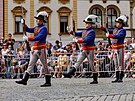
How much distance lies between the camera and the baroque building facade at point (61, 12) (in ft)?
144

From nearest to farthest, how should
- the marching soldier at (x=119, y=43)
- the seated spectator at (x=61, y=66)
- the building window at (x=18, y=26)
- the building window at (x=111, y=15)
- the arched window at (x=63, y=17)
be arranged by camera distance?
1. the marching soldier at (x=119, y=43)
2. the seated spectator at (x=61, y=66)
3. the building window at (x=18, y=26)
4. the arched window at (x=63, y=17)
5. the building window at (x=111, y=15)

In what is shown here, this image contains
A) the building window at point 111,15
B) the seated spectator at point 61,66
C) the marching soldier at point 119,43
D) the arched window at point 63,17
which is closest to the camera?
the marching soldier at point 119,43

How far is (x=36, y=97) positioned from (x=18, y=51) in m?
10.3

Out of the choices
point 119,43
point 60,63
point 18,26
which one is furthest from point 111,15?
point 119,43

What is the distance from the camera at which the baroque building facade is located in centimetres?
4403

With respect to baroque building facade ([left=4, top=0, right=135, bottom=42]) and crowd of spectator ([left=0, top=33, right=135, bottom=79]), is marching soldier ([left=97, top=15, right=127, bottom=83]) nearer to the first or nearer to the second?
crowd of spectator ([left=0, top=33, right=135, bottom=79])

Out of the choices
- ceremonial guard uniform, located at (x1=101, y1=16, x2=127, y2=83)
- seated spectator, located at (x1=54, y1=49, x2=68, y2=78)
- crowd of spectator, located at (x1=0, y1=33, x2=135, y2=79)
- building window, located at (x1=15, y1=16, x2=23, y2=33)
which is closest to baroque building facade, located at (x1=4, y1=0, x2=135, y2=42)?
building window, located at (x1=15, y1=16, x2=23, y2=33)

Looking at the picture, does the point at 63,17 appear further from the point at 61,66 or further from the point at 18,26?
the point at 61,66

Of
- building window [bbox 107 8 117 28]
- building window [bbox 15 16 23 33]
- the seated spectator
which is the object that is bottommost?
the seated spectator

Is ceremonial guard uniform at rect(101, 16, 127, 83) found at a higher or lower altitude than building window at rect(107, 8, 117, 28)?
lower

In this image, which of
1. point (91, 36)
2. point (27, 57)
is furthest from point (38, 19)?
point (27, 57)

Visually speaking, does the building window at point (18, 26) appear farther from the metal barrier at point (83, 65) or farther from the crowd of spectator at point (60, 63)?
the metal barrier at point (83, 65)

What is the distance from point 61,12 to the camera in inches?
1770

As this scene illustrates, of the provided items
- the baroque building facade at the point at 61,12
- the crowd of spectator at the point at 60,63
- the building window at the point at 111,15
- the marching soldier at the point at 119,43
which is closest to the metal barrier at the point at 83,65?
the crowd of spectator at the point at 60,63
